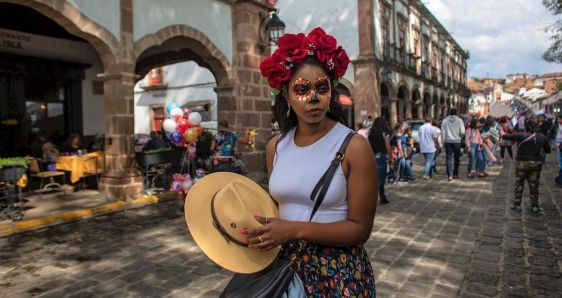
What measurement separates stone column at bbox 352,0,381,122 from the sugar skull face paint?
1890 centimetres

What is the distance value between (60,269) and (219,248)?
12.3ft

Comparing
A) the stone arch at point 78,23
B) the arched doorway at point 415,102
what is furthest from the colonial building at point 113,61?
the arched doorway at point 415,102

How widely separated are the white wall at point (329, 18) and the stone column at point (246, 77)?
34.0 feet

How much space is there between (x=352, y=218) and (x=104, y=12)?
7.62 meters

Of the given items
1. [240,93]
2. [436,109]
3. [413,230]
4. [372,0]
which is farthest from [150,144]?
[436,109]

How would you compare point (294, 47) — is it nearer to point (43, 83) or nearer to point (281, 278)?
point (281, 278)

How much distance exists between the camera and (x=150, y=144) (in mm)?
10977

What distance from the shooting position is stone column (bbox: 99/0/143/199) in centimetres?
794

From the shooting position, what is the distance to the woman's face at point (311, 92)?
161 cm

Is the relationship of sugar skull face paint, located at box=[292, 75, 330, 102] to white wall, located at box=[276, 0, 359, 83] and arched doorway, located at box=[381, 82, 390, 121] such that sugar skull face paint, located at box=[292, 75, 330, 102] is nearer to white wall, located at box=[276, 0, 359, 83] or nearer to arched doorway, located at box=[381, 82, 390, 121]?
white wall, located at box=[276, 0, 359, 83]

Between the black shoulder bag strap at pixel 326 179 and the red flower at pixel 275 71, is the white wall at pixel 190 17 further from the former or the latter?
the black shoulder bag strap at pixel 326 179

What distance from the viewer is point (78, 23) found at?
7215mm

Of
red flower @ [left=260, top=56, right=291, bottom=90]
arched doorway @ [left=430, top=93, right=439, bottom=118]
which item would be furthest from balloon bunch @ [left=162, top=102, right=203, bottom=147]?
arched doorway @ [left=430, top=93, right=439, bottom=118]

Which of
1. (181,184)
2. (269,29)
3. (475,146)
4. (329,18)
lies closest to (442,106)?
(329,18)
